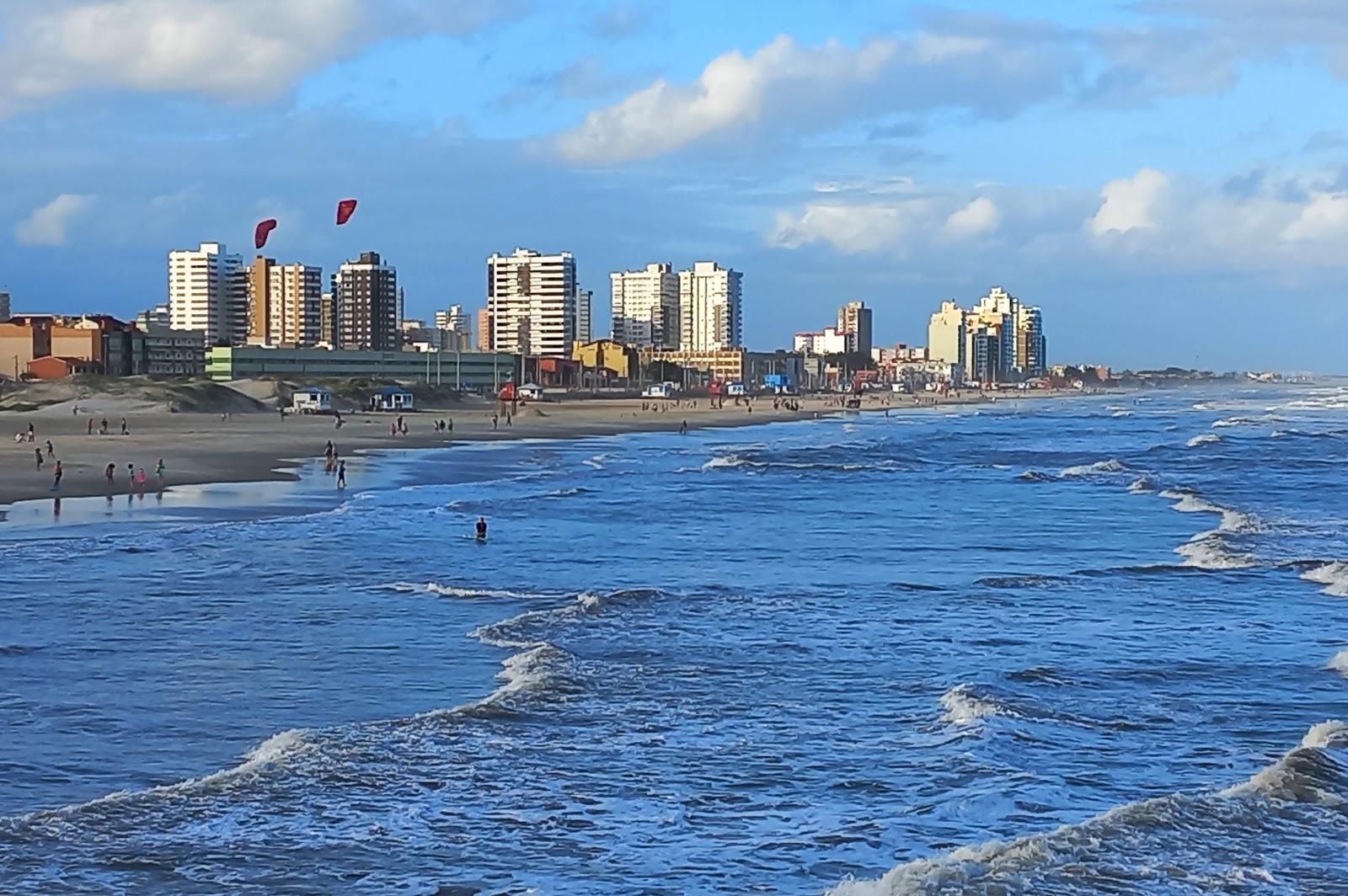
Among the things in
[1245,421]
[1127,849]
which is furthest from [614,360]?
[1127,849]

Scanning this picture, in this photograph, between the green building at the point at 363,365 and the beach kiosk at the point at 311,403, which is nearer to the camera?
the beach kiosk at the point at 311,403

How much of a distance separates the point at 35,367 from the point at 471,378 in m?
44.5

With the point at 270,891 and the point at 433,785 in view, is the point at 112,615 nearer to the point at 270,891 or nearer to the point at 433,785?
the point at 433,785

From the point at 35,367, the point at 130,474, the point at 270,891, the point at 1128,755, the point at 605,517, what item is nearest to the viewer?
the point at 270,891

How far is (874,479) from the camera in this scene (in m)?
48.0

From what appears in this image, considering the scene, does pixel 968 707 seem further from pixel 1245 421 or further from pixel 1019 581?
pixel 1245 421

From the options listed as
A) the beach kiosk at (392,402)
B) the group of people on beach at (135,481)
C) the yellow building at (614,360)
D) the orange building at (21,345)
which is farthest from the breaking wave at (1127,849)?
the yellow building at (614,360)

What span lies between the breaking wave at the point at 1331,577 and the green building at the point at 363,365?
109m

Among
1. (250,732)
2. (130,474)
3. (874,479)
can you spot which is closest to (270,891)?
(250,732)

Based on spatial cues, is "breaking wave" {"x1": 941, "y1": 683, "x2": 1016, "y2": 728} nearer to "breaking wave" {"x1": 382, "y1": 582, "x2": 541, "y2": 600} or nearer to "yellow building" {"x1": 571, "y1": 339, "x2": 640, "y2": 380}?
"breaking wave" {"x1": 382, "y1": 582, "x2": 541, "y2": 600}

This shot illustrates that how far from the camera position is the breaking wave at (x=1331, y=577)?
21.8m

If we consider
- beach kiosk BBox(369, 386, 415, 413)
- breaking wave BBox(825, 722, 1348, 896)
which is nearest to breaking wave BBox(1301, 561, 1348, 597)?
breaking wave BBox(825, 722, 1348, 896)

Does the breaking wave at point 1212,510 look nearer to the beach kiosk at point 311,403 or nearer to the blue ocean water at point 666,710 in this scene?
the blue ocean water at point 666,710

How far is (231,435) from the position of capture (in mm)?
64812
